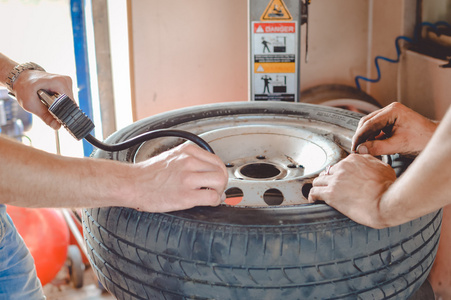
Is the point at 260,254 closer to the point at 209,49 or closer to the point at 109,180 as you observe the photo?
the point at 109,180

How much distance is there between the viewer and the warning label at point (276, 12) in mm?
2027

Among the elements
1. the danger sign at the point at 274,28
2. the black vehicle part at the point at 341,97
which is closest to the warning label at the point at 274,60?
the danger sign at the point at 274,28

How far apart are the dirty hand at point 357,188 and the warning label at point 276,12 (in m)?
1.07

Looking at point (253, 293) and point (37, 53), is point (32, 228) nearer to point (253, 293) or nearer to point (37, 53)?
point (37, 53)

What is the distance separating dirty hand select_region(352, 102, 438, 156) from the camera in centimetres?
129

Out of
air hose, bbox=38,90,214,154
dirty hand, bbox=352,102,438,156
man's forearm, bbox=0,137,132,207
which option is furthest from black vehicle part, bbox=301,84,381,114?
man's forearm, bbox=0,137,132,207

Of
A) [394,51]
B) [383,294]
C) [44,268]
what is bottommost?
[44,268]

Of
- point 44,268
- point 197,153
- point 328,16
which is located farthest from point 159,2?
point 197,153

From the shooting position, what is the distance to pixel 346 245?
3.14ft

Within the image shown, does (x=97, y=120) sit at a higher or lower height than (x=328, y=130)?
lower

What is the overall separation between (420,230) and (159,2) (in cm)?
204

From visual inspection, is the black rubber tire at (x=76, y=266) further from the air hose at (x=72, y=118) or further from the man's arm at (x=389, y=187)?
the man's arm at (x=389, y=187)

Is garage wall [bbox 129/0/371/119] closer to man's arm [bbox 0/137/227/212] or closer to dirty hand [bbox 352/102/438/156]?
dirty hand [bbox 352/102/438/156]

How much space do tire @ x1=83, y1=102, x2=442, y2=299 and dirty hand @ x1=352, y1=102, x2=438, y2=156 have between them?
25 cm
